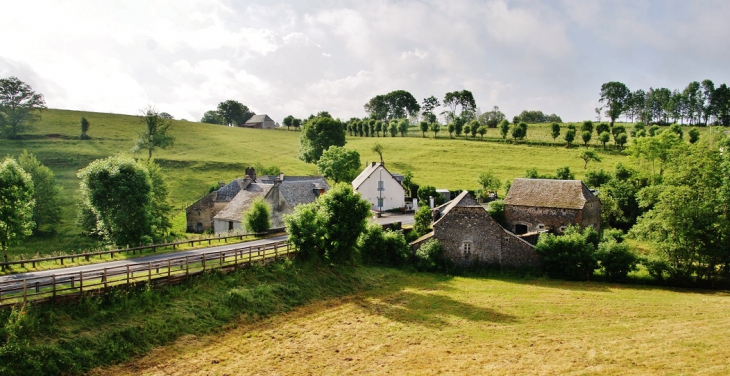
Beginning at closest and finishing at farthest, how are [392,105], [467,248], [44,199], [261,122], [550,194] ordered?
1. [467,248]
2. [550,194]
3. [44,199]
4. [261,122]
5. [392,105]

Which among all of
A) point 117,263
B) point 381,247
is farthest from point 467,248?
point 117,263

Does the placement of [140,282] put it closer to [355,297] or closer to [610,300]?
[355,297]

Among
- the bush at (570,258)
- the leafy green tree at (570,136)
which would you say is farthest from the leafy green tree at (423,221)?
the leafy green tree at (570,136)

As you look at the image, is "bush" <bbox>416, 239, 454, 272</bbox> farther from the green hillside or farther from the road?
the green hillside

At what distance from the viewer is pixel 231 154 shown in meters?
94.1

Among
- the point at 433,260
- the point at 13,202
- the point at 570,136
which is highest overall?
the point at 570,136

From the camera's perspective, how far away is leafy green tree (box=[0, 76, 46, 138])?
274 feet

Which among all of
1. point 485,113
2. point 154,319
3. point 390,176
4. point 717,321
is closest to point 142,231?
point 154,319

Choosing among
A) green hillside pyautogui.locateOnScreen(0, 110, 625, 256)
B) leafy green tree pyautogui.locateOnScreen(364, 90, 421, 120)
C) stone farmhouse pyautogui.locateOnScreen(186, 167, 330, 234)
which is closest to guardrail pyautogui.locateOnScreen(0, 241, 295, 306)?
stone farmhouse pyautogui.locateOnScreen(186, 167, 330, 234)

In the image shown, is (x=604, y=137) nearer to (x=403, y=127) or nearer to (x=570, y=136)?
(x=570, y=136)

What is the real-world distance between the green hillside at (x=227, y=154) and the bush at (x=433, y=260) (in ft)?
103

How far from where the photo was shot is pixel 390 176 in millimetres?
65312

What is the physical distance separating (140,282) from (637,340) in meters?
24.8

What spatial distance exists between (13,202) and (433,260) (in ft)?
103
